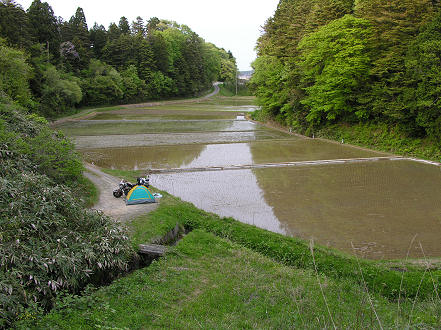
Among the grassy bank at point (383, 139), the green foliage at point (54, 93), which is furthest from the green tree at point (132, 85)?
the grassy bank at point (383, 139)

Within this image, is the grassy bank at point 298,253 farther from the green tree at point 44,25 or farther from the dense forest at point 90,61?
the green tree at point 44,25

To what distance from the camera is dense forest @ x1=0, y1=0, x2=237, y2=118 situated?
100 ft

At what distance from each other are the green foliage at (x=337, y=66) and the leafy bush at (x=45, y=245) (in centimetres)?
1845

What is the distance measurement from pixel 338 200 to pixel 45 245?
29.2ft

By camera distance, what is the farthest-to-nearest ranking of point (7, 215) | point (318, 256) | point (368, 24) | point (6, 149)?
point (368, 24) < point (6, 149) < point (318, 256) < point (7, 215)

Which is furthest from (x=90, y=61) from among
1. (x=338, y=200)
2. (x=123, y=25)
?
(x=338, y=200)

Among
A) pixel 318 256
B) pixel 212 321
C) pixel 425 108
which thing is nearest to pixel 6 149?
pixel 212 321

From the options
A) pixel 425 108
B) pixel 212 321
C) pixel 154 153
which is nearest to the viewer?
pixel 212 321

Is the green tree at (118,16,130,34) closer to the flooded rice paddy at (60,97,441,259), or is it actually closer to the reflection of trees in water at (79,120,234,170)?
the flooded rice paddy at (60,97,441,259)

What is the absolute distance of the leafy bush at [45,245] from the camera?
4637 mm

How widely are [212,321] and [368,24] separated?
20.8 meters

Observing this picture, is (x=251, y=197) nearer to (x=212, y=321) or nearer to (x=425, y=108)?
(x=212, y=321)

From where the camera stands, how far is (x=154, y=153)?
61.4 ft

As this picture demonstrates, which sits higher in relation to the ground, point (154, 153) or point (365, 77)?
point (365, 77)
